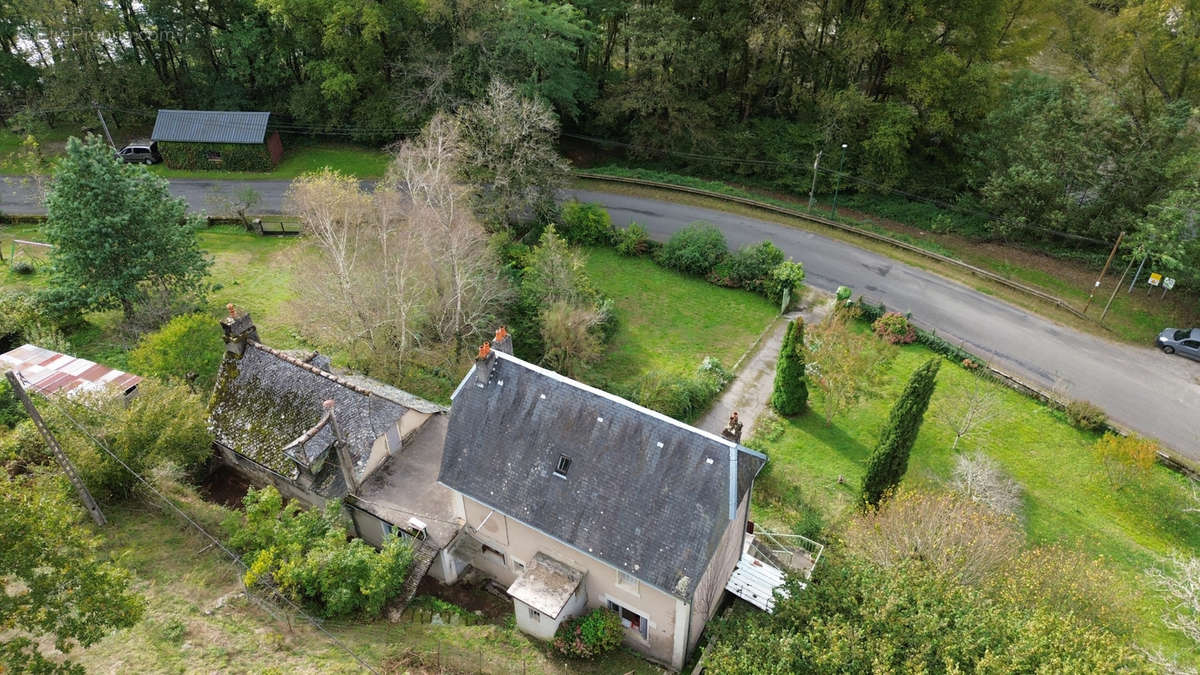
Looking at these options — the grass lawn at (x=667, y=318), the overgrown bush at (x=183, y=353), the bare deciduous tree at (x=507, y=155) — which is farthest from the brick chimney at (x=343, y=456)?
the bare deciduous tree at (x=507, y=155)

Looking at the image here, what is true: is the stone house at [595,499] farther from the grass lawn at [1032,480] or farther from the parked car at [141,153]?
the parked car at [141,153]

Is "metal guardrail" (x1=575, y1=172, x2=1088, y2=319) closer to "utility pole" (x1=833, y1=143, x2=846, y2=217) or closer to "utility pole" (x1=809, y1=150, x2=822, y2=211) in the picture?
"utility pole" (x1=809, y1=150, x2=822, y2=211)

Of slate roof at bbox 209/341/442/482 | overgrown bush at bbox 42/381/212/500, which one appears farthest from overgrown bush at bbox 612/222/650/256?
overgrown bush at bbox 42/381/212/500

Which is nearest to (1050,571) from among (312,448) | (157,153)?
(312,448)

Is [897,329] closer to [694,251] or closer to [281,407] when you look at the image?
[694,251]

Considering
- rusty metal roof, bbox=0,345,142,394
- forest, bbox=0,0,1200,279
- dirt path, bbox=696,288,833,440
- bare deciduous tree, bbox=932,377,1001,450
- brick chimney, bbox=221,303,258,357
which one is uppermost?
forest, bbox=0,0,1200,279

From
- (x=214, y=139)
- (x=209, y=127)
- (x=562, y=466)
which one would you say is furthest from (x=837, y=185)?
(x=209, y=127)
